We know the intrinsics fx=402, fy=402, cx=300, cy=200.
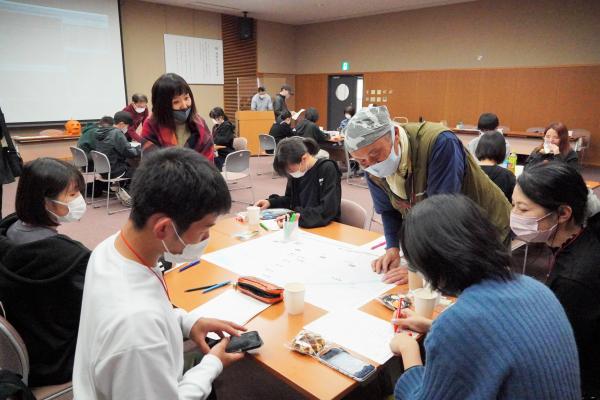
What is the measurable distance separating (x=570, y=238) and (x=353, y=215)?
128 cm

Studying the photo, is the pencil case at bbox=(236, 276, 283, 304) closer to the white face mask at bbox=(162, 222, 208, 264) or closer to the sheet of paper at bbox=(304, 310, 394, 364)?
the sheet of paper at bbox=(304, 310, 394, 364)

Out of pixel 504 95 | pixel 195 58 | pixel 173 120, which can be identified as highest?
pixel 195 58

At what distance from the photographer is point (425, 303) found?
1.34 m

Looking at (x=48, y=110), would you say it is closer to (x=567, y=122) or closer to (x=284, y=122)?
(x=284, y=122)

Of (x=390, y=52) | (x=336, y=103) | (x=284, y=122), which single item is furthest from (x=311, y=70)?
(x=284, y=122)

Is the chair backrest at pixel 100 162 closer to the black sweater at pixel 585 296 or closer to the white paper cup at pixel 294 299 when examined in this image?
the white paper cup at pixel 294 299

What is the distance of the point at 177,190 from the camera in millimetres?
924

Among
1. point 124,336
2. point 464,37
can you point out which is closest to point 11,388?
point 124,336

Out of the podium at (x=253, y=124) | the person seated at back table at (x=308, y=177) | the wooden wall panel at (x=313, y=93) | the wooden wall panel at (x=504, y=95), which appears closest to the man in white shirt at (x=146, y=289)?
the person seated at back table at (x=308, y=177)

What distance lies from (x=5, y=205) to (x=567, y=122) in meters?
9.67

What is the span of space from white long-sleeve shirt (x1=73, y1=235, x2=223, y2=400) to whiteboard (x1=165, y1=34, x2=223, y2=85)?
9026 mm

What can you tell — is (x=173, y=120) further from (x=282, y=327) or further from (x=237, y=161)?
(x=237, y=161)

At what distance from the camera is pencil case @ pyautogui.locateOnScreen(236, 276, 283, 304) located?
1.48 meters

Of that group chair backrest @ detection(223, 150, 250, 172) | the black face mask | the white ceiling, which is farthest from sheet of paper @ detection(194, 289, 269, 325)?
the white ceiling
